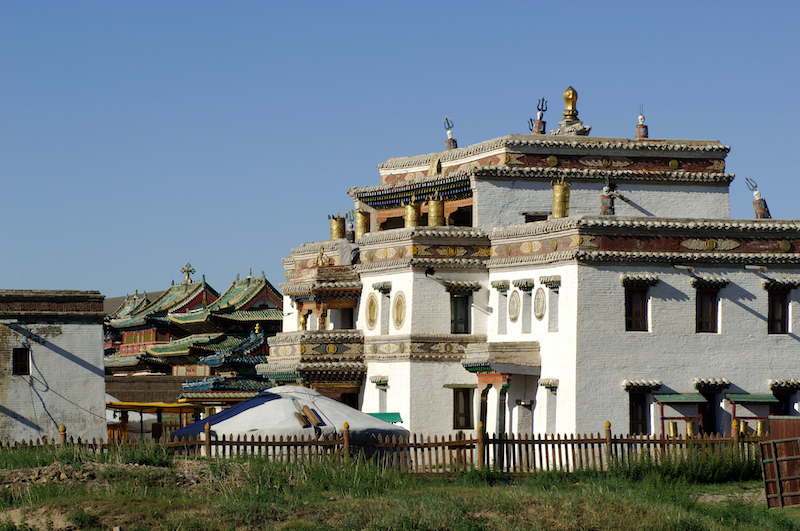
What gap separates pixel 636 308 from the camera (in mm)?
34469

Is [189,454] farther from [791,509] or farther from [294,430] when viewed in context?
[791,509]

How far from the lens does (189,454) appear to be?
27203 mm

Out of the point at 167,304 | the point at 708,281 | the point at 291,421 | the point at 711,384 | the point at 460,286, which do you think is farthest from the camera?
the point at 167,304

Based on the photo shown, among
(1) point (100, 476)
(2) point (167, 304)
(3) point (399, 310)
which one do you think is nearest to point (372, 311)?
(3) point (399, 310)

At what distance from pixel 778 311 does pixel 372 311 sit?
12.3m

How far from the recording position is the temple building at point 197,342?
56469 mm

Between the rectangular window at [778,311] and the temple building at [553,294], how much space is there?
4 cm

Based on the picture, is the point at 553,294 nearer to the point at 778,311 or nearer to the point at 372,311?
the point at 778,311

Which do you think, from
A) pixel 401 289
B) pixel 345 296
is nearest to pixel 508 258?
pixel 401 289

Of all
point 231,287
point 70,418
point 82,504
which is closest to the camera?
point 82,504

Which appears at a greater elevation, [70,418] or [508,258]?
[508,258]

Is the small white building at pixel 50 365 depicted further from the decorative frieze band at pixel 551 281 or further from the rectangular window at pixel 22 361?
the decorative frieze band at pixel 551 281

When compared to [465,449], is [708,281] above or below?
above

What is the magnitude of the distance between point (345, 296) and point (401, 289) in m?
2.97
